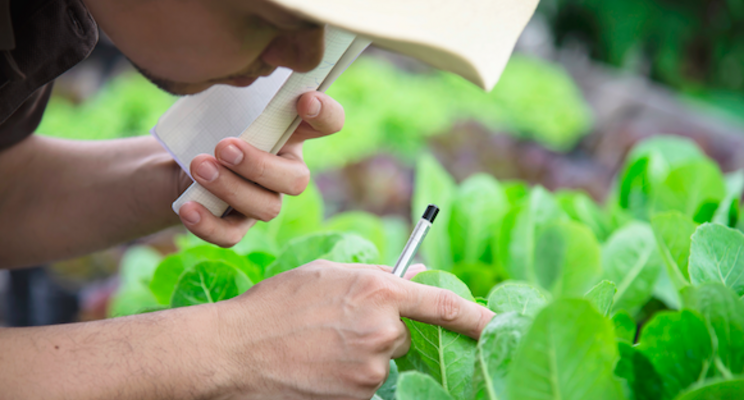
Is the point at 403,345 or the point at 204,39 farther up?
the point at 204,39

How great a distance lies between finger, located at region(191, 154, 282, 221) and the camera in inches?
26.1

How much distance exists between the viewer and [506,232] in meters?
0.90

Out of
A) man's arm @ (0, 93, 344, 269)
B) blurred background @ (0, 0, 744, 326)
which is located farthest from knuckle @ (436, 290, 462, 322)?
blurred background @ (0, 0, 744, 326)

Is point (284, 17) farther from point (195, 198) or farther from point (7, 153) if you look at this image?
point (7, 153)

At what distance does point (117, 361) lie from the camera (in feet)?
1.64

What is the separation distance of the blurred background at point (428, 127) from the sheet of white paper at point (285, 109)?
0.62m

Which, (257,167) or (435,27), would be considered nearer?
(435,27)

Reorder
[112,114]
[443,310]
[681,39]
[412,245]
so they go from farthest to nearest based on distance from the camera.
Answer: [681,39], [112,114], [412,245], [443,310]

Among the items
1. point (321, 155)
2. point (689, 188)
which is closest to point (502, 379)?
point (689, 188)

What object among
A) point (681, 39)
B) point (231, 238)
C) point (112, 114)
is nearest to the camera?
point (231, 238)

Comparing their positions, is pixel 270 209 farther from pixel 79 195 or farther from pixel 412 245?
pixel 79 195

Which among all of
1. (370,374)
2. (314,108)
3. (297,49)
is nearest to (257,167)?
(314,108)

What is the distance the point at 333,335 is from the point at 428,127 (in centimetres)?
234

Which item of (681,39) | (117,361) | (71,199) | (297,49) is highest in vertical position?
(681,39)
